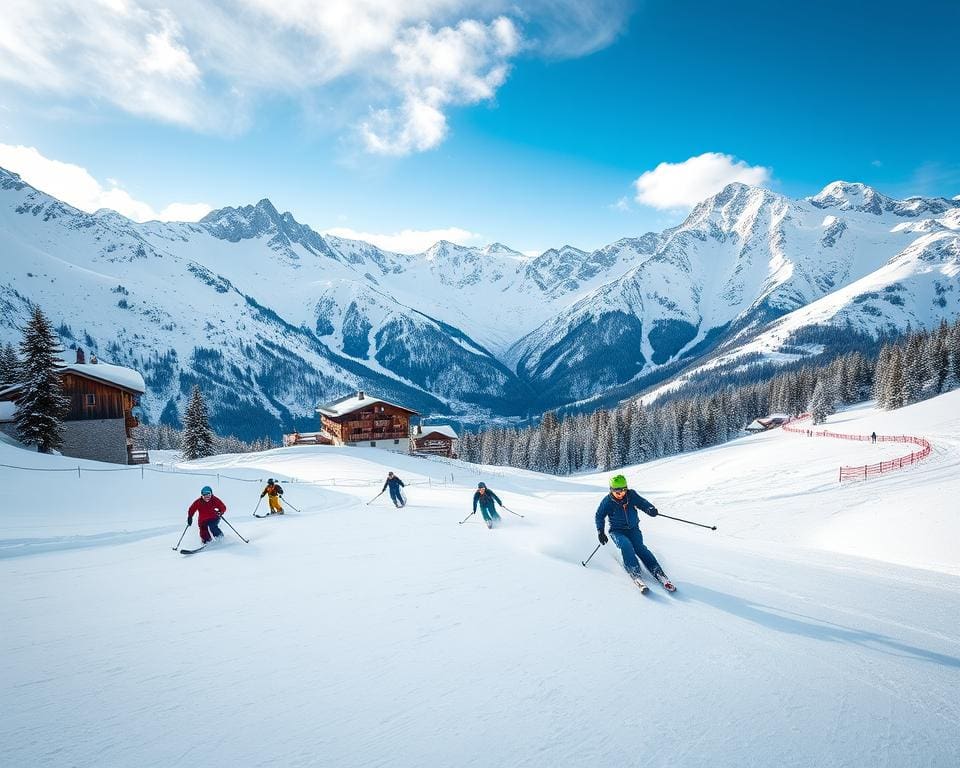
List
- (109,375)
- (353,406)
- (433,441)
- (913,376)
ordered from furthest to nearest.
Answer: (913,376)
(433,441)
(353,406)
(109,375)

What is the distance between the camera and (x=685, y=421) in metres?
98.8

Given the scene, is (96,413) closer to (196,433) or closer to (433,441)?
(196,433)

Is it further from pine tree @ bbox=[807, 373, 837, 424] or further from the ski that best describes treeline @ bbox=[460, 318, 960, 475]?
the ski

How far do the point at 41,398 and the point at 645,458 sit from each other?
301ft

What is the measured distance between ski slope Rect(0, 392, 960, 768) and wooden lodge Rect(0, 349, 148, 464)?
1177 inches

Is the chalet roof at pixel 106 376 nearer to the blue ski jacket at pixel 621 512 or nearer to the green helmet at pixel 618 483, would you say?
the blue ski jacket at pixel 621 512

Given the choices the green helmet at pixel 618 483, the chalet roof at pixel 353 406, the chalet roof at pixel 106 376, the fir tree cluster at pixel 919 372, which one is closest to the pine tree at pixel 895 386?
the fir tree cluster at pixel 919 372

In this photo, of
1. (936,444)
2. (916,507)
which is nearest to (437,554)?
(916,507)

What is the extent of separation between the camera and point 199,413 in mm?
56562

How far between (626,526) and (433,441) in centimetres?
6837

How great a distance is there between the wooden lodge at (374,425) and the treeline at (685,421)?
142ft

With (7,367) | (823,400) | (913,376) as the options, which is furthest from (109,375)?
(823,400)

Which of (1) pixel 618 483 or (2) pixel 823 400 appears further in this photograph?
(2) pixel 823 400

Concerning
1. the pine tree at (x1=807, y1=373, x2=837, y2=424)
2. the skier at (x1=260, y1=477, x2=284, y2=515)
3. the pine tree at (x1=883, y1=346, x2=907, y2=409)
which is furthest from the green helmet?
the pine tree at (x1=883, y1=346, x2=907, y2=409)
